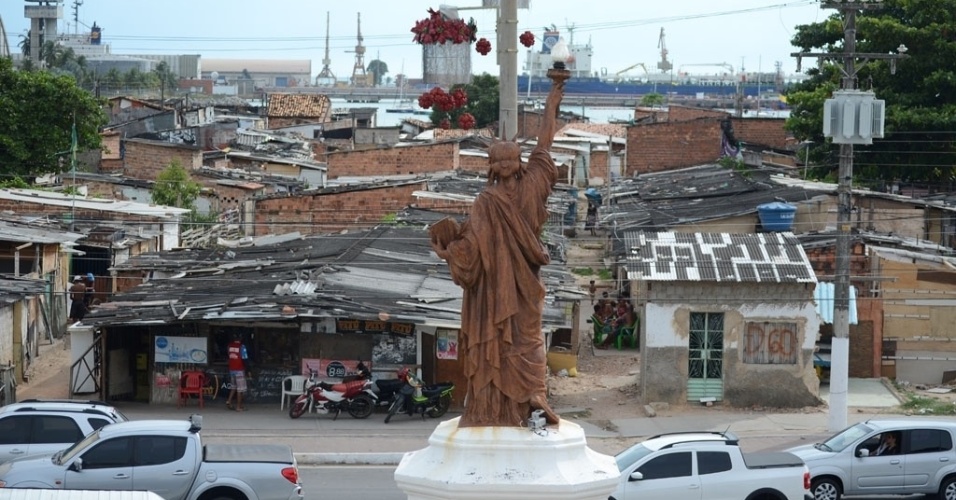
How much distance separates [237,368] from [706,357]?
8609mm

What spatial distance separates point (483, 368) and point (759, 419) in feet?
58.4

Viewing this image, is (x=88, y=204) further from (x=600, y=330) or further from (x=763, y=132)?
(x=763, y=132)

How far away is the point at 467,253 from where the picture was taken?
11.2 meters

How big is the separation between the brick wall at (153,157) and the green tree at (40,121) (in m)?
3.32

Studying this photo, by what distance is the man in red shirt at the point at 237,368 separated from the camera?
28.7 m

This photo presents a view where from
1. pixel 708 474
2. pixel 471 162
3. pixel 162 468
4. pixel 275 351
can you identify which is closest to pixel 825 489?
pixel 708 474

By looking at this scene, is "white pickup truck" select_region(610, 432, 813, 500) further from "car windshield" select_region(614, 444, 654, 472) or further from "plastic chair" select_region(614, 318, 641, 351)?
"plastic chair" select_region(614, 318, 641, 351)

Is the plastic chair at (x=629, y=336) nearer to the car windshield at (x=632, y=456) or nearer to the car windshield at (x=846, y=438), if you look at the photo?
the car windshield at (x=846, y=438)

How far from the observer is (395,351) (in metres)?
28.9

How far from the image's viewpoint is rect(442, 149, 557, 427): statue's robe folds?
11195 millimetres

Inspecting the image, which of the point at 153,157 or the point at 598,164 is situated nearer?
the point at 153,157

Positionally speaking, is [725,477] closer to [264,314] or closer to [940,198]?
[264,314]

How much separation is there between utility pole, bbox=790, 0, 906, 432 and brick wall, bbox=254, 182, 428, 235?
19.3 metres

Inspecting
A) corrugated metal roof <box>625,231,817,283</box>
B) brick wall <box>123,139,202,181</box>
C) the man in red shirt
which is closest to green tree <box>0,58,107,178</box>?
brick wall <box>123,139,202,181</box>
